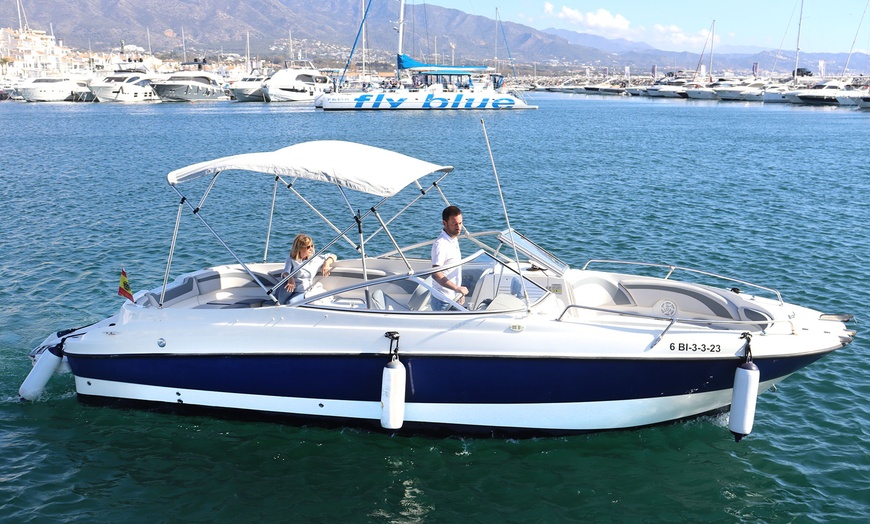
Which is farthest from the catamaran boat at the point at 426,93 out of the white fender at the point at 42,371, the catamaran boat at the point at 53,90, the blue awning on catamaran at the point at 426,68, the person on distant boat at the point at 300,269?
the white fender at the point at 42,371

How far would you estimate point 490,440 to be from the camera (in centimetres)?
770

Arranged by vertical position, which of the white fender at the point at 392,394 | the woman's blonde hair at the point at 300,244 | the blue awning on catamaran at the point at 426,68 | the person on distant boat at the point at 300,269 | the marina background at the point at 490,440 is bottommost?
the marina background at the point at 490,440

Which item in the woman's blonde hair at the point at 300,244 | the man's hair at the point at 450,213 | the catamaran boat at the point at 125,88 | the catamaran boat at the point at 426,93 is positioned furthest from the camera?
the catamaran boat at the point at 125,88

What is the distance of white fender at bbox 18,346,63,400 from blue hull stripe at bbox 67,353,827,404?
1.56 m

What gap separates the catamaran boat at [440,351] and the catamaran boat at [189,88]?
99.3 m

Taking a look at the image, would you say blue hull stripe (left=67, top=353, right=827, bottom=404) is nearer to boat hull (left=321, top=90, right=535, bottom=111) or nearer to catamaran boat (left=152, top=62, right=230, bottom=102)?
boat hull (left=321, top=90, right=535, bottom=111)

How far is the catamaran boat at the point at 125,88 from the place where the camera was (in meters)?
94.2

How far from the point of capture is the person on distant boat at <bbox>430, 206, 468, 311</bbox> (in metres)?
7.77

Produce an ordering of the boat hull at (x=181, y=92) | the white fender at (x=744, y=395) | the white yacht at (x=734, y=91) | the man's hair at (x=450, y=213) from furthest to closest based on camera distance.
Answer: the white yacht at (x=734, y=91), the boat hull at (x=181, y=92), the man's hair at (x=450, y=213), the white fender at (x=744, y=395)

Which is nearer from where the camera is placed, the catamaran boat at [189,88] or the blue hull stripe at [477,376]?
the blue hull stripe at [477,376]

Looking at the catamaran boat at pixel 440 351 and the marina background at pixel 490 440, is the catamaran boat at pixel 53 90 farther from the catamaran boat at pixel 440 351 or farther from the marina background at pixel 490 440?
the catamaran boat at pixel 440 351

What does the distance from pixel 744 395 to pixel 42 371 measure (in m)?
7.75

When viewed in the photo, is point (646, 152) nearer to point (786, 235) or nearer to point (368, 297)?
point (786, 235)

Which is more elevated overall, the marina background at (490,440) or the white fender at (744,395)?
the white fender at (744,395)
